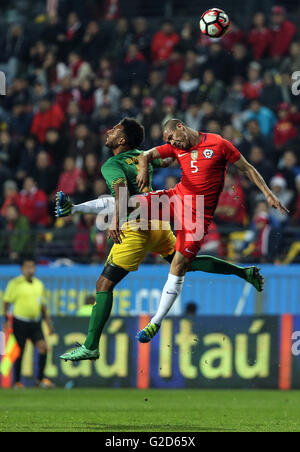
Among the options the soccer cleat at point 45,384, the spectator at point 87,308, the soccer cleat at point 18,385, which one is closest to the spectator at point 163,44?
the spectator at point 87,308

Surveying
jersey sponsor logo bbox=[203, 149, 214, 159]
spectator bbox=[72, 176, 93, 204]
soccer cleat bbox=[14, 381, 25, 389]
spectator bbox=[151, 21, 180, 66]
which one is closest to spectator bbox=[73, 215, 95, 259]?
spectator bbox=[72, 176, 93, 204]

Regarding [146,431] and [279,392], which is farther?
[279,392]

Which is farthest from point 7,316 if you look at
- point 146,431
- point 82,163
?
point 146,431

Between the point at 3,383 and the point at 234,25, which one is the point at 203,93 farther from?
the point at 3,383

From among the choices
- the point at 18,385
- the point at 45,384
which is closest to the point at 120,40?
the point at 45,384

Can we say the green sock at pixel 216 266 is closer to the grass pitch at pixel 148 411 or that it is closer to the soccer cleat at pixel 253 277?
the soccer cleat at pixel 253 277

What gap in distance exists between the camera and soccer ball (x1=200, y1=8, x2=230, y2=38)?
12023 mm

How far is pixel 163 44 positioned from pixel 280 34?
7.95ft

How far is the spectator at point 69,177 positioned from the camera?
1884 centimetres

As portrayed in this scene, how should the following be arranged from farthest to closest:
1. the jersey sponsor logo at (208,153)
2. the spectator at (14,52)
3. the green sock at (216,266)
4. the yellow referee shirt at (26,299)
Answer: the spectator at (14,52), the yellow referee shirt at (26,299), the green sock at (216,266), the jersey sponsor logo at (208,153)

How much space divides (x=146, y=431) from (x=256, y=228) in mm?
7456

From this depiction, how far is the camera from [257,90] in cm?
1938

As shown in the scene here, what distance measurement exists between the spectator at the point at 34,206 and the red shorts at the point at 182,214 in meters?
8.15

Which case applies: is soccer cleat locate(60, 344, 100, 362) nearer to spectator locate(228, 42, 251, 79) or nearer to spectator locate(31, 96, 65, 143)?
spectator locate(228, 42, 251, 79)
